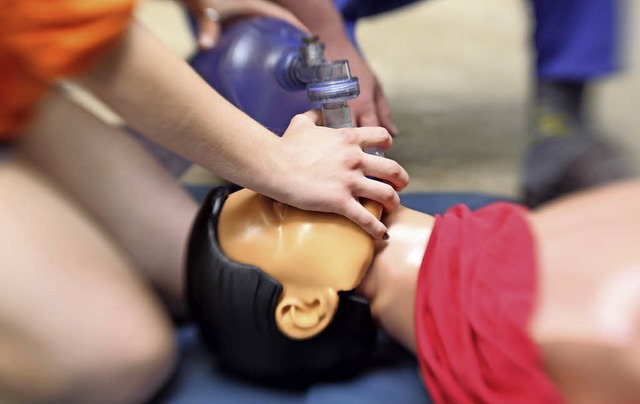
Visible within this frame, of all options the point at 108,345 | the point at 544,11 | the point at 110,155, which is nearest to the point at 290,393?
the point at 108,345

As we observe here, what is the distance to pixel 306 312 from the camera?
24.7 inches

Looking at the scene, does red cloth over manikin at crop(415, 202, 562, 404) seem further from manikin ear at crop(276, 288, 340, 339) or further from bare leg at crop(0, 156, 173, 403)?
bare leg at crop(0, 156, 173, 403)

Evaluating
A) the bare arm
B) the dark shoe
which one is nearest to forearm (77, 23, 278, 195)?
the bare arm

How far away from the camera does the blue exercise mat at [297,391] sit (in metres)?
0.65

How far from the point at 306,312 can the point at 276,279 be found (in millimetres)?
40

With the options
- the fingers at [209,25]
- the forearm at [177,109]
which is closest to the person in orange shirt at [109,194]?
the forearm at [177,109]

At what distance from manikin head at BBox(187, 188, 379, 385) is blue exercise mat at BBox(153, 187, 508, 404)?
0.03 m

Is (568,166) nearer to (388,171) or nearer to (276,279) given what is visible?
(388,171)

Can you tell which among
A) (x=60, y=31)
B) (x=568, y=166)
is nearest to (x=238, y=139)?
(x=60, y=31)

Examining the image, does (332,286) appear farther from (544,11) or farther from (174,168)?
(544,11)

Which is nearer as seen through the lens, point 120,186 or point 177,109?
point 177,109

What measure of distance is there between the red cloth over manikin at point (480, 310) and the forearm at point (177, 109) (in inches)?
7.1

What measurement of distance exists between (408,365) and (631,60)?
1.32 feet

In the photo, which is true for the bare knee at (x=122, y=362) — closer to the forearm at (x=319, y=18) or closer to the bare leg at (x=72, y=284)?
the bare leg at (x=72, y=284)
